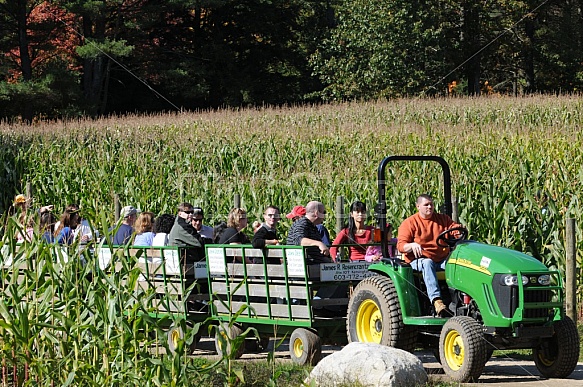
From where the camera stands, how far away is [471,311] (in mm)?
10367

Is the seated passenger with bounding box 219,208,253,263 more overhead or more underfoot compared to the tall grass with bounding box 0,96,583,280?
more underfoot

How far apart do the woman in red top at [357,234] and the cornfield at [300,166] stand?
2.92m

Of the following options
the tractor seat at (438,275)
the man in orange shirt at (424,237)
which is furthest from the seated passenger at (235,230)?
the tractor seat at (438,275)

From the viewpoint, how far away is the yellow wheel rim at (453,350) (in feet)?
33.3

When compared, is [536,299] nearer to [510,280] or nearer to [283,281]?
[510,280]

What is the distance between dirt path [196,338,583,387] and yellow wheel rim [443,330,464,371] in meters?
0.16

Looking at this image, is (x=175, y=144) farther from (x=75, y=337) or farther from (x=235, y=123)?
(x=75, y=337)

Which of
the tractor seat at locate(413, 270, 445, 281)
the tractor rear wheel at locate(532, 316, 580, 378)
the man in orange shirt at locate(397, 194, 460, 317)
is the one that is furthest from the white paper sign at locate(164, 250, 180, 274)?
the tractor rear wheel at locate(532, 316, 580, 378)

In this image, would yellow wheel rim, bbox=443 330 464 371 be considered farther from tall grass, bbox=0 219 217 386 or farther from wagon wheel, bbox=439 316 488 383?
tall grass, bbox=0 219 217 386

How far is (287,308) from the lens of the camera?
38.0 ft

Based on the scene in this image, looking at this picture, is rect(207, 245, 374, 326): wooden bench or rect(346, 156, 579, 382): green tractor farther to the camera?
rect(207, 245, 374, 326): wooden bench

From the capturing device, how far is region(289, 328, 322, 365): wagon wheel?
11172mm

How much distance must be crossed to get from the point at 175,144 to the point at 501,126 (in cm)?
779

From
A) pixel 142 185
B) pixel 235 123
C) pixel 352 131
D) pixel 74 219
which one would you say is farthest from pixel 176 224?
pixel 235 123
